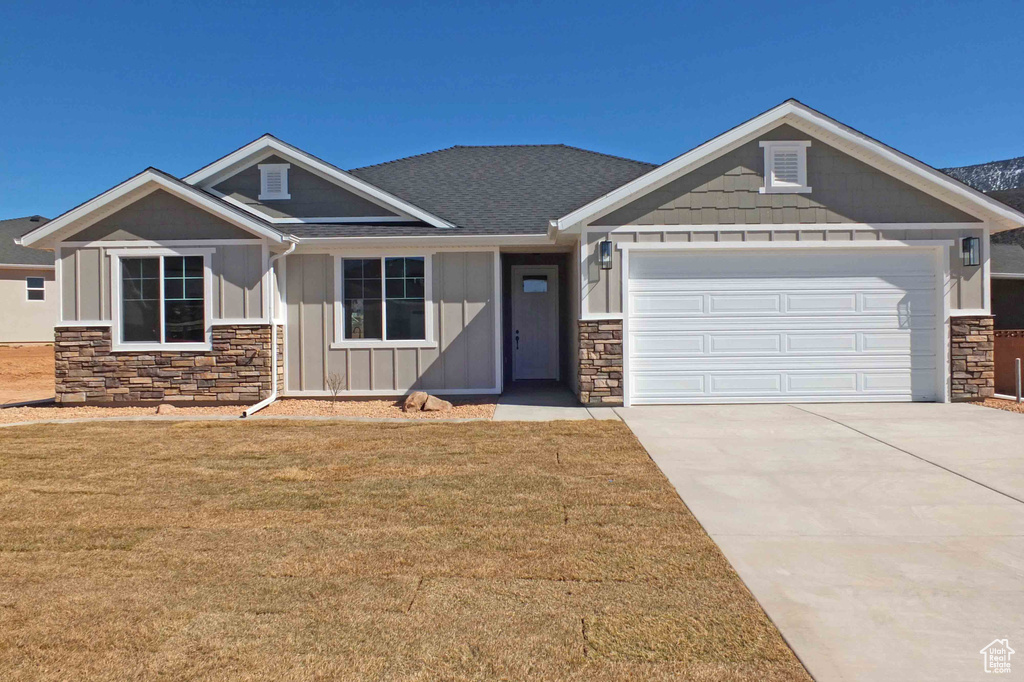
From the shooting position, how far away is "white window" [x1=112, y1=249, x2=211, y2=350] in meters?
10.8

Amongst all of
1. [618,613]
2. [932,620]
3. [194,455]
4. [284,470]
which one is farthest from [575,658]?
[194,455]

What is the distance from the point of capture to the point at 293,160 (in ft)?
39.0

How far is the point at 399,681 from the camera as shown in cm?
255

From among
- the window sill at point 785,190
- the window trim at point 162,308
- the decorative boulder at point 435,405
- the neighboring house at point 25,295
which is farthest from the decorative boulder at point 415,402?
the neighboring house at point 25,295

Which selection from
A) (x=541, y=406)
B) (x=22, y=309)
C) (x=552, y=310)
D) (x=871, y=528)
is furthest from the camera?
(x=22, y=309)

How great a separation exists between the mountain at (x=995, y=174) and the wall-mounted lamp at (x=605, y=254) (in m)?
27.9

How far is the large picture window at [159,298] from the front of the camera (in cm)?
1078

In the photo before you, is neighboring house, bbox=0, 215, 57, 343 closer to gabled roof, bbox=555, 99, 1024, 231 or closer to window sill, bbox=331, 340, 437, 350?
window sill, bbox=331, 340, 437, 350

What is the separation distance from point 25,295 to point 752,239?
74.5 ft

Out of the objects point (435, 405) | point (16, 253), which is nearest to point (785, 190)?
point (435, 405)

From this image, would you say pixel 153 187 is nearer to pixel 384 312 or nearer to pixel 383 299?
pixel 383 299

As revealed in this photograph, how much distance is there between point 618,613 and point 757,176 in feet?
27.8

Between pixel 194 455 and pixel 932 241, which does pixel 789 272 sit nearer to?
pixel 932 241

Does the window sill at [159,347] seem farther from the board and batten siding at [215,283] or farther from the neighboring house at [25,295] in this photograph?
the neighboring house at [25,295]
